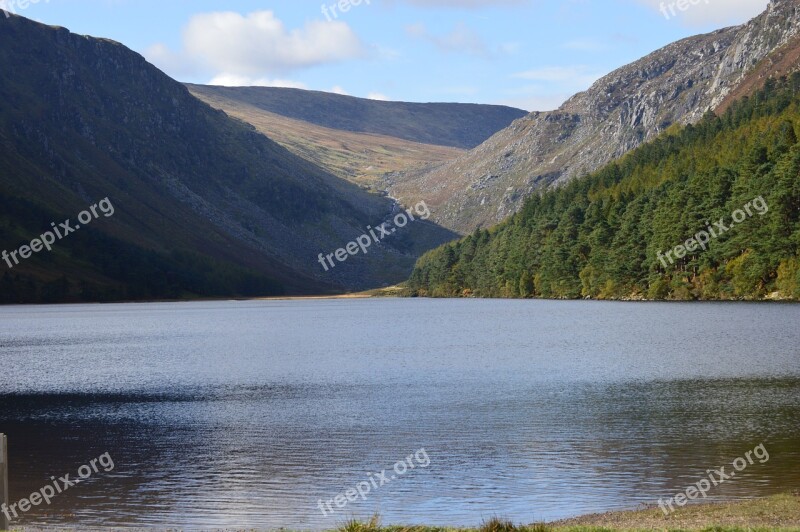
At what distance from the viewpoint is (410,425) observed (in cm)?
5122

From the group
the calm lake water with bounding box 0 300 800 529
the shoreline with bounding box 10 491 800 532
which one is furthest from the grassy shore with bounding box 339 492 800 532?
the calm lake water with bounding box 0 300 800 529

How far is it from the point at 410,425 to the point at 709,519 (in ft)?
84.2

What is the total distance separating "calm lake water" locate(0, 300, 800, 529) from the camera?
34312 mm

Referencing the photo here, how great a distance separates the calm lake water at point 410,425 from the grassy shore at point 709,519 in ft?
8.03

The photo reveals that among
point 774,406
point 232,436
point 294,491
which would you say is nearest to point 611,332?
point 774,406

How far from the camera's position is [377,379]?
75125mm

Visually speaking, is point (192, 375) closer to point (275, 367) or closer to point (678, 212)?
point (275, 367)

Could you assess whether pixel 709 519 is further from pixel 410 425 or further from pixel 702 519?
pixel 410 425

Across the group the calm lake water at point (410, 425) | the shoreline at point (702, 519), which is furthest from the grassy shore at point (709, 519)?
the calm lake water at point (410, 425)

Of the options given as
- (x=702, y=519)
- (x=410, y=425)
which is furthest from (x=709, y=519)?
(x=410, y=425)

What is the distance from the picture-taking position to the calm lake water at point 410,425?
34312mm

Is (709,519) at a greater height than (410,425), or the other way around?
(709,519)

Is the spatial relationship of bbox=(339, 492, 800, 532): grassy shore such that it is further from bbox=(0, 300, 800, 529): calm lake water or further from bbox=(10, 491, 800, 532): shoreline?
bbox=(0, 300, 800, 529): calm lake water

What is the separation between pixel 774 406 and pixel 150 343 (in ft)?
301
